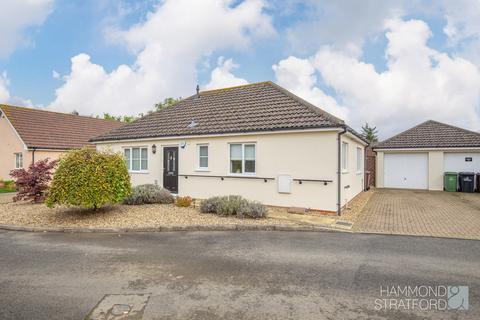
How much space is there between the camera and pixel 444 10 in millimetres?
11672

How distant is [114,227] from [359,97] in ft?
60.7

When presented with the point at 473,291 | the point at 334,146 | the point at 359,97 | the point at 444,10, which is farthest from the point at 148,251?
the point at 359,97

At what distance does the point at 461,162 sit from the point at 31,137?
29.7 metres

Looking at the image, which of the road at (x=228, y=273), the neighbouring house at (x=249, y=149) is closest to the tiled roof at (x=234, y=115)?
the neighbouring house at (x=249, y=149)

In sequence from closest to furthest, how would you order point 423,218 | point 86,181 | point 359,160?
point 86,181 < point 423,218 < point 359,160

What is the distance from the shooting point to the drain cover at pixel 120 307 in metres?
3.53

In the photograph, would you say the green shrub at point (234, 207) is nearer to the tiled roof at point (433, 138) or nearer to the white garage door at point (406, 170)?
the tiled roof at point (433, 138)

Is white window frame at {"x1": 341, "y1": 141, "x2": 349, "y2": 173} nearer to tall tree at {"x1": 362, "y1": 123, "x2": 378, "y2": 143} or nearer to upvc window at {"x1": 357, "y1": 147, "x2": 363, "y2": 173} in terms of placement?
upvc window at {"x1": 357, "y1": 147, "x2": 363, "y2": 173}

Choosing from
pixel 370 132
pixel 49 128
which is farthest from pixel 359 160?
pixel 370 132

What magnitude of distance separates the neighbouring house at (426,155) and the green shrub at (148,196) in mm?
15364

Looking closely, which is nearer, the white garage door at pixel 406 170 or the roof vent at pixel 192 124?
the roof vent at pixel 192 124

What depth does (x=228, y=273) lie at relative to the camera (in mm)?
4926

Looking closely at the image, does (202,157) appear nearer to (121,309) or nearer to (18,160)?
(121,309)

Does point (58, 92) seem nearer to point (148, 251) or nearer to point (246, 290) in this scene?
point (148, 251)
